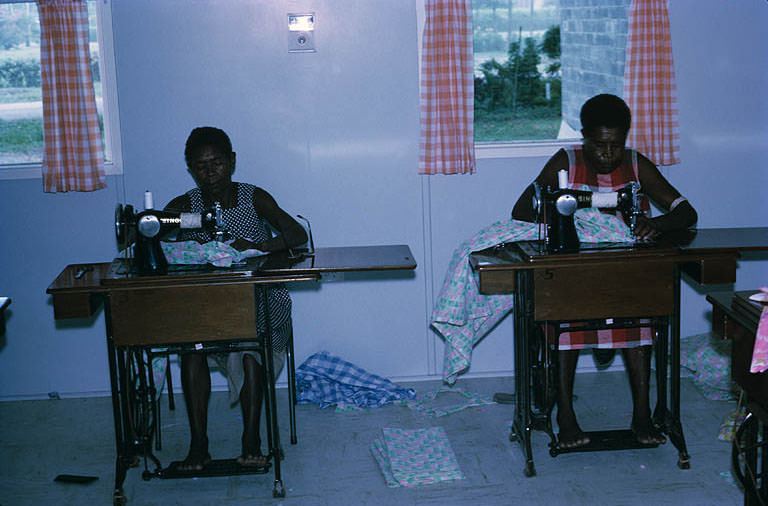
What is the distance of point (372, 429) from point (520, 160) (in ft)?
5.05

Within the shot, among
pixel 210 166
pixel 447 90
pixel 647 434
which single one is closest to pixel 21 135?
pixel 210 166

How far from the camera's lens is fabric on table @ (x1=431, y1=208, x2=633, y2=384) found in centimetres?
329

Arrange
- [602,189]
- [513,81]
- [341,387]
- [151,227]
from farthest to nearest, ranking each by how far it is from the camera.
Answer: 1. [513,81]
2. [341,387]
3. [602,189]
4. [151,227]

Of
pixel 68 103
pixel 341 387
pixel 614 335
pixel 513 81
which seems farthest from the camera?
pixel 513 81

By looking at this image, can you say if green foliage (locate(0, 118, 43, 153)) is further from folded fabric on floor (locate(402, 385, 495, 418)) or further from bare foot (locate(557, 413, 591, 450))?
bare foot (locate(557, 413, 591, 450))

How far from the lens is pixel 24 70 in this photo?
4180mm

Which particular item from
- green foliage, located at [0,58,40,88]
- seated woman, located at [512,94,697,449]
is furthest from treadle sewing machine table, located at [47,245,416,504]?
green foliage, located at [0,58,40,88]

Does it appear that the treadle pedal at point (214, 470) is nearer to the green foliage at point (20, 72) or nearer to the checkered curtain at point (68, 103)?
the checkered curtain at point (68, 103)

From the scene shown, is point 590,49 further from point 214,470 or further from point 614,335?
point 214,470

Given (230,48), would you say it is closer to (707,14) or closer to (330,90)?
(330,90)

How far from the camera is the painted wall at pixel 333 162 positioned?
4.10 meters

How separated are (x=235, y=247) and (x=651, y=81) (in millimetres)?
2211

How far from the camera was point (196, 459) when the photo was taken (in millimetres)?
3287

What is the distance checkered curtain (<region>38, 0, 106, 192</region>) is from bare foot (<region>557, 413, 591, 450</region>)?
2.47 m
